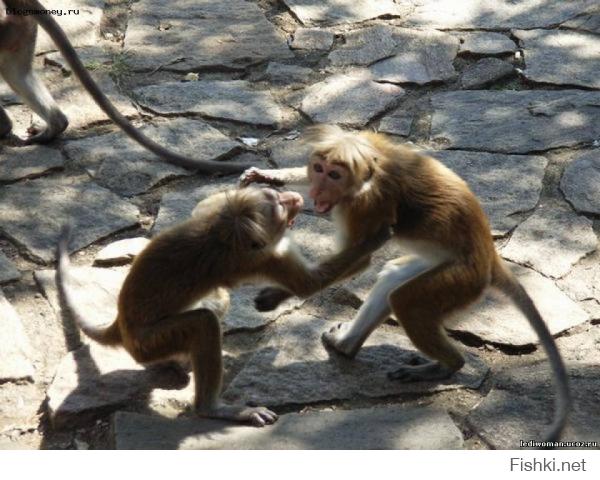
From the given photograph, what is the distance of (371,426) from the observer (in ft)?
18.1

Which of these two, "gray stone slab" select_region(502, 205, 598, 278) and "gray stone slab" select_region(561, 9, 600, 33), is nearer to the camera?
"gray stone slab" select_region(502, 205, 598, 278)

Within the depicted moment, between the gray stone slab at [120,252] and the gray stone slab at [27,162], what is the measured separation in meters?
1.15

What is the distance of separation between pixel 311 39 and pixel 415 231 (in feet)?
13.4

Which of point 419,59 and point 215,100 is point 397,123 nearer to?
point 419,59

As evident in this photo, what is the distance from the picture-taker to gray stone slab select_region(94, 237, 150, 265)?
6.87 meters

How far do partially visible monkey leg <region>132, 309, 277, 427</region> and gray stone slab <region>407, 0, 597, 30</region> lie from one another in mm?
5269

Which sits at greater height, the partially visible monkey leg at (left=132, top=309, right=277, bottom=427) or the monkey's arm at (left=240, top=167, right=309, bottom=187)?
the monkey's arm at (left=240, top=167, right=309, bottom=187)

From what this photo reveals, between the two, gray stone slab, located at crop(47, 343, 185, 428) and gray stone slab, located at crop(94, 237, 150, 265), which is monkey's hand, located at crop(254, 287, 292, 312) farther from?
gray stone slab, located at crop(94, 237, 150, 265)

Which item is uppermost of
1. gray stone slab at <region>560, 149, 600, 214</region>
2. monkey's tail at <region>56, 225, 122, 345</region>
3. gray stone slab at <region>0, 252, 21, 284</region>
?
gray stone slab at <region>560, 149, 600, 214</region>

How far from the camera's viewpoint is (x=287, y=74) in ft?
29.8

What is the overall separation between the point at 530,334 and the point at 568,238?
3.44ft

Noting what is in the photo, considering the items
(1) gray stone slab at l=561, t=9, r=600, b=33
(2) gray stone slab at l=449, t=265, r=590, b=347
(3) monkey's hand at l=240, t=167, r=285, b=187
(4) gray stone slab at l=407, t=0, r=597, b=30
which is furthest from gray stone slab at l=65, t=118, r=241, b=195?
(1) gray stone slab at l=561, t=9, r=600, b=33
